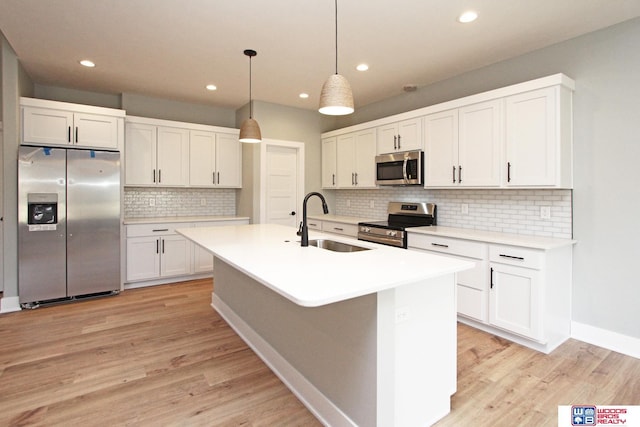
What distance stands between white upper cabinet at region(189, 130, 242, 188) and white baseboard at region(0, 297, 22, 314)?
2.40 metres

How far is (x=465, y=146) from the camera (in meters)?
3.49

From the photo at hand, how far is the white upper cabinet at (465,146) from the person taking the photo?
10.6 ft

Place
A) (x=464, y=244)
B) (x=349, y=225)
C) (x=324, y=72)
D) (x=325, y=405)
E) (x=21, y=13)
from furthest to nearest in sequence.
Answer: (x=349, y=225), (x=324, y=72), (x=464, y=244), (x=21, y=13), (x=325, y=405)

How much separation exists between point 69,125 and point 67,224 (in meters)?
Result: 1.19

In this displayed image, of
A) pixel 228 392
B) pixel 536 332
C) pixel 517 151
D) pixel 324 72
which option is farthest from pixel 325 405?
pixel 324 72

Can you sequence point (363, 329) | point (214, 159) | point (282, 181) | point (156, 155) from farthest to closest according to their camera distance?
1. point (282, 181)
2. point (214, 159)
3. point (156, 155)
4. point (363, 329)

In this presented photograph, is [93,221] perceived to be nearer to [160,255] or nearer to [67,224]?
[67,224]

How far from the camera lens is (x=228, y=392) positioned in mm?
2170

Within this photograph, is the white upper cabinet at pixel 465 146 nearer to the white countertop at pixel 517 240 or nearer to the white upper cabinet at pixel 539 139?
the white upper cabinet at pixel 539 139

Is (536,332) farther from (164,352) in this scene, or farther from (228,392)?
(164,352)

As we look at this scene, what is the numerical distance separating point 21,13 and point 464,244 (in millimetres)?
4214

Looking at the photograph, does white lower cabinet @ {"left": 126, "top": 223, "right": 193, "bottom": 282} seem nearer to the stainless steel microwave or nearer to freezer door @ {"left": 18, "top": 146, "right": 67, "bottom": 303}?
freezer door @ {"left": 18, "top": 146, "right": 67, "bottom": 303}

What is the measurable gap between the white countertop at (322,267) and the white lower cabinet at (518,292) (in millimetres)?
1236

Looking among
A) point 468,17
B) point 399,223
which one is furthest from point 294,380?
point 468,17
